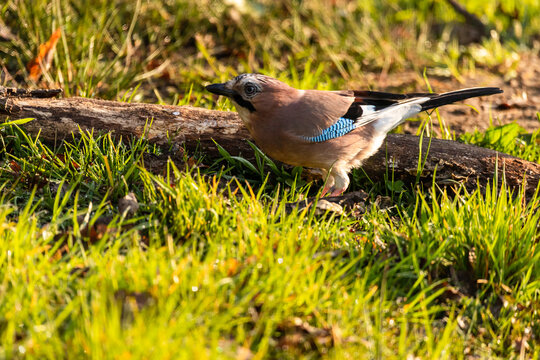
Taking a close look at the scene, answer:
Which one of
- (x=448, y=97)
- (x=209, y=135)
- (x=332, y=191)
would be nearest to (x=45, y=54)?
(x=209, y=135)

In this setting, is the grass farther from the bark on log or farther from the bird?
the bird

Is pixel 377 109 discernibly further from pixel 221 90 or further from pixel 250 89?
pixel 221 90

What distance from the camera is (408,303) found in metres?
2.82

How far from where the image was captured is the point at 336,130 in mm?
4020

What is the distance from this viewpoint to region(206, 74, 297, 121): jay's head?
3.90m

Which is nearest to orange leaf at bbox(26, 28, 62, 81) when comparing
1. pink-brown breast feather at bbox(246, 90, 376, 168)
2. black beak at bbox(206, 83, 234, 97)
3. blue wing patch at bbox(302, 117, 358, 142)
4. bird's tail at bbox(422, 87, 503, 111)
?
black beak at bbox(206, 83, 234, 97)

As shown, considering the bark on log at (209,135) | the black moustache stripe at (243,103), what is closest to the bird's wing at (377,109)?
the bark on log at (209,135)

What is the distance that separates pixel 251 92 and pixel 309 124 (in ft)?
1.43

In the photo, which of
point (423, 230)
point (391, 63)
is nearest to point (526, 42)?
point (391, 63)

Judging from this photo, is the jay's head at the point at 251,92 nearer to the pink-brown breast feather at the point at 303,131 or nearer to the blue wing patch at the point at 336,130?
the pink-brown breast feather at the point at 303,131

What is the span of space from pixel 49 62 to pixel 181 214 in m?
2.49

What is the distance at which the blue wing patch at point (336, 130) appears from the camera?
12.9 ft

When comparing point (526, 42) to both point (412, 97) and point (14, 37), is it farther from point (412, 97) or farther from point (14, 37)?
point (14, 37)

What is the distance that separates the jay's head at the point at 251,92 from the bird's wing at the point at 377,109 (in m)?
0.47
